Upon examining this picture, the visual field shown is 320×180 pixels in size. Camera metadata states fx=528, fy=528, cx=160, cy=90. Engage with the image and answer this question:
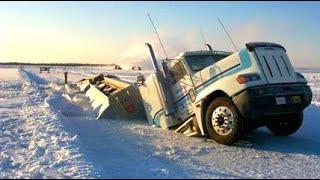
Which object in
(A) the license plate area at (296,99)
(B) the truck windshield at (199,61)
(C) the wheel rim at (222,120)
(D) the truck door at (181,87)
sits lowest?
(C) the wheel rim at (222,120)

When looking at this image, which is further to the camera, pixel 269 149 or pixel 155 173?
pixel 269 149

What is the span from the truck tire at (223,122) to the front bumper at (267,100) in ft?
0.75

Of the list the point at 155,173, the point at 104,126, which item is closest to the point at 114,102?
the point at 104,126

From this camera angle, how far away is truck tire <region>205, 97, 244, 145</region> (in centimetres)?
959

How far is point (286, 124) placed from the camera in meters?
11.1

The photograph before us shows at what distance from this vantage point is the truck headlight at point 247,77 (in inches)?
372

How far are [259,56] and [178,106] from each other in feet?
7.74

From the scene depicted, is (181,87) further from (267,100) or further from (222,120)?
(267,100)

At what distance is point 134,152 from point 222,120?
1.96m

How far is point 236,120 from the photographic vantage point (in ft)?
31.4

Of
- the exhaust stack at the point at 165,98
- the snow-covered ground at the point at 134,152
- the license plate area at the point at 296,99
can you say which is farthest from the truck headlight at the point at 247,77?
the exhaust stack at the point at 165,98

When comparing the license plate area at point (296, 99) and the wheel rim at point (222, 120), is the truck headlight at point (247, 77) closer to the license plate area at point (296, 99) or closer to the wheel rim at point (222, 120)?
the wheel rim at point (222, 120)

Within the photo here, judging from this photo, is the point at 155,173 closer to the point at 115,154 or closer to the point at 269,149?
the point at 115,154

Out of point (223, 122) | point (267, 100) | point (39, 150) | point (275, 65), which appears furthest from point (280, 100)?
point (39, 150)
